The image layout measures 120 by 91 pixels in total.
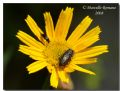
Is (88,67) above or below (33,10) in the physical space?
below

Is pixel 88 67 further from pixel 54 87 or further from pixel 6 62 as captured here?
pixel 6 62

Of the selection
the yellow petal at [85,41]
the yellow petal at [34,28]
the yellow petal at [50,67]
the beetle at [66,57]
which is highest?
the yellow petal at [34,28]

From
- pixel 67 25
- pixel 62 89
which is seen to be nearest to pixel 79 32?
pixel 67 25

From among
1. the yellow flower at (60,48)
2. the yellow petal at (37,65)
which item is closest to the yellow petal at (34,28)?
the yellow flower at (60,48)

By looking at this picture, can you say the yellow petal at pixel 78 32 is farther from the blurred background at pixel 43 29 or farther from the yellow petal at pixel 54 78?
the yellow petal at pixel 54 78

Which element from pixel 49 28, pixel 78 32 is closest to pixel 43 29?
pixel 49 28
